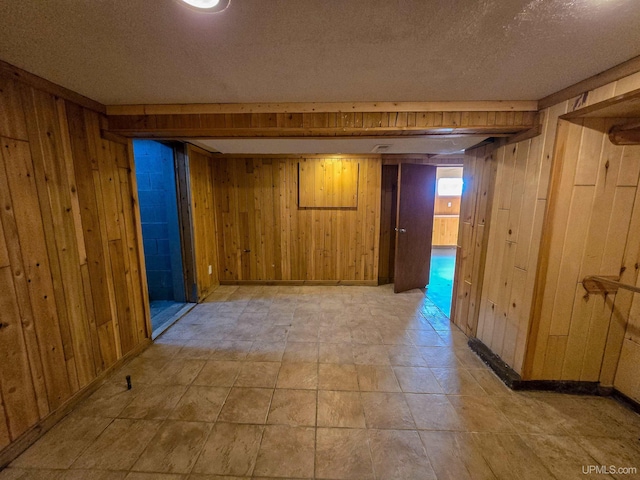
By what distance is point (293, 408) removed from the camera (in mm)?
1704

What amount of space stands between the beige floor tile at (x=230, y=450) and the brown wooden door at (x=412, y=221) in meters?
2.92

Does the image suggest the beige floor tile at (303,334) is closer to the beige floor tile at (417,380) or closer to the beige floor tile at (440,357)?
the beige floor tile at (417,380)

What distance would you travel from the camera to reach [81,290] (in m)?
1.78

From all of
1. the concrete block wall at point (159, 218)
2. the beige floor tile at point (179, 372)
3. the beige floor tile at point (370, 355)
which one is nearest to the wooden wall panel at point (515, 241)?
the beige floor tile at point (370, 355)

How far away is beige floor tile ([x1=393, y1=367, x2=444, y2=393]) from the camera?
1.89 meters

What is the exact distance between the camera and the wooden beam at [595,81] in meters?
1.25

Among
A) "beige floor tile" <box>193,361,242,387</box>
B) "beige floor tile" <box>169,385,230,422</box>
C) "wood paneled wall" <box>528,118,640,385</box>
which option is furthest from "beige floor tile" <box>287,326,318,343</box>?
"wood paneled wall" <box>528,118,640,385</box>

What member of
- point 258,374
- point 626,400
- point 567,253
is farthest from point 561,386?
point 258,374

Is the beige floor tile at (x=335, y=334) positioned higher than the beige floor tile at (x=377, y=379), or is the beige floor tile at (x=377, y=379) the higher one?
the beige floor tile at (x=335, y=334)

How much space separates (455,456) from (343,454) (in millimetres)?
626

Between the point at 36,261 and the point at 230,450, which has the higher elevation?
the point at 36,261

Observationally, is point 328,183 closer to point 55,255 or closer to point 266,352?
point 266,352

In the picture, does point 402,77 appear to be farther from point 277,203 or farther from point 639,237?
point 277,203

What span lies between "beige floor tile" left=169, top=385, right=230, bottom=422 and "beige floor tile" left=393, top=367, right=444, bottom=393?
1359mm
